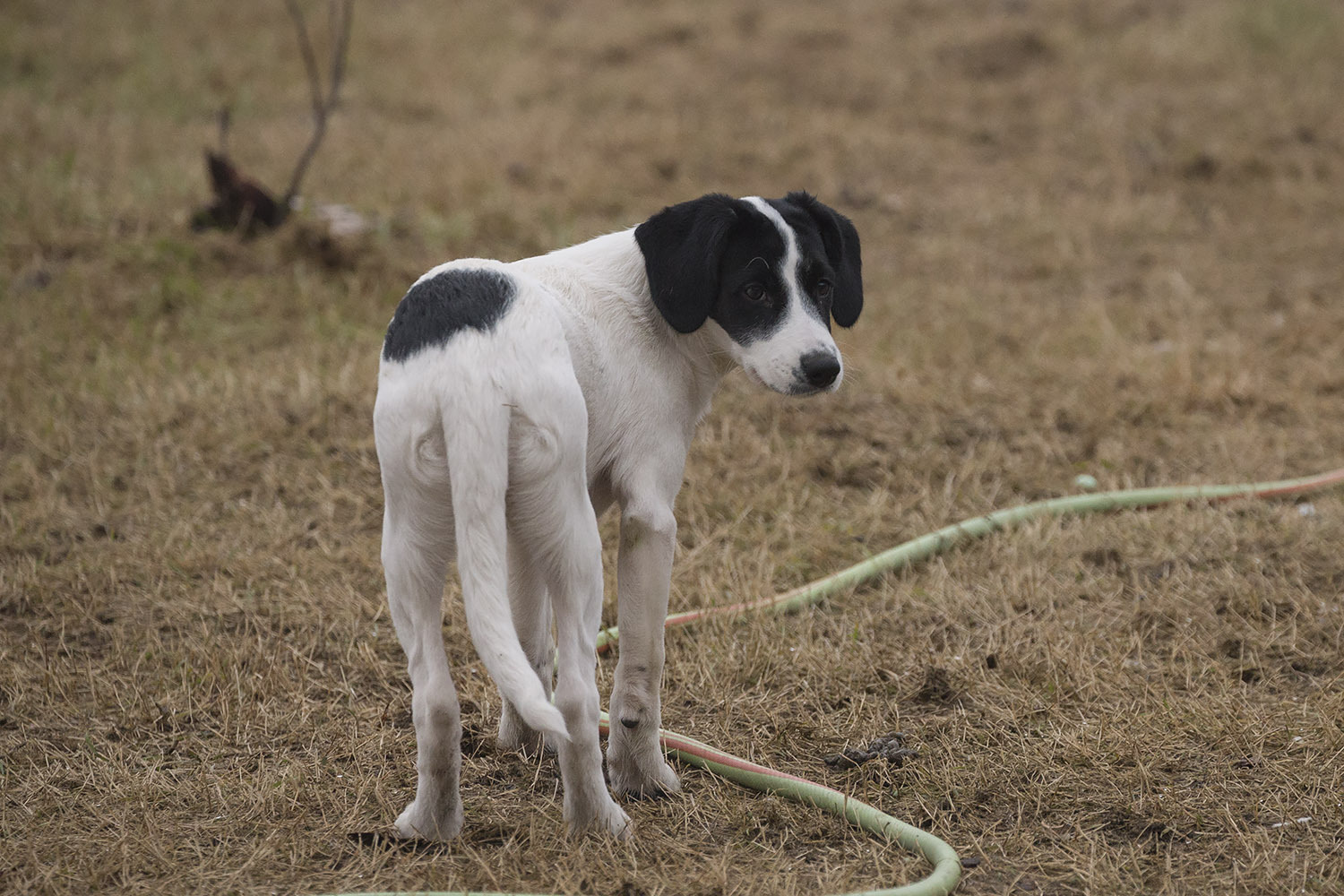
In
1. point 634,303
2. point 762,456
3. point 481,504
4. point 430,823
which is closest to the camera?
point 481,504

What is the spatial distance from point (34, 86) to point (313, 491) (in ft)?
24.6

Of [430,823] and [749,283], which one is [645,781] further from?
[749,283]

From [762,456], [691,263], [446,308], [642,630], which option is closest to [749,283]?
[691,263]

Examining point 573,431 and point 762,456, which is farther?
point 762,456

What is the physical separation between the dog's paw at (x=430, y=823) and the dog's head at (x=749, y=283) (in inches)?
50.2

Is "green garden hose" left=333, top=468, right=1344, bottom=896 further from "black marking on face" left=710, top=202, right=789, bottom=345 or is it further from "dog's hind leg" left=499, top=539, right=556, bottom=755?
"black marking on face" left=710, top=202, right=789, bottom=345

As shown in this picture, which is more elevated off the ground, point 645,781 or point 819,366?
point 819,366

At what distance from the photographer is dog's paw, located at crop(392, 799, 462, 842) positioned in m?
2.88

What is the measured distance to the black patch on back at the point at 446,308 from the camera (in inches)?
105

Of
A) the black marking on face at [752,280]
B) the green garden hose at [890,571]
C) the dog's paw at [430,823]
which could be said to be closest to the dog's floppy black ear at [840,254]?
the black marking on face at [752,280]

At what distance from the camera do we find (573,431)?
268 centimetres

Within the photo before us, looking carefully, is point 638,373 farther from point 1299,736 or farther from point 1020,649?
point 1299,736

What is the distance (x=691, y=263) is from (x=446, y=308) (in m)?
0.65

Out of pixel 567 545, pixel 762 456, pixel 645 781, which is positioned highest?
pixel 567 545
